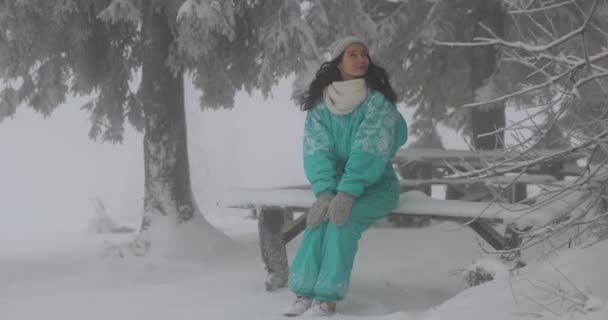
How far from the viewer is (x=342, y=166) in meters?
4.68

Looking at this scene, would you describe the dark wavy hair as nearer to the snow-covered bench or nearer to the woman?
the woman

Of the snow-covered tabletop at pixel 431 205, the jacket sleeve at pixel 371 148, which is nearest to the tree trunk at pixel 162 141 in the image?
the snow-covered tabletop at pixel 431 205

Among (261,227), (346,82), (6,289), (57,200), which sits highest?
(346,82)

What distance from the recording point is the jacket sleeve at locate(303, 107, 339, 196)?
4473 mm

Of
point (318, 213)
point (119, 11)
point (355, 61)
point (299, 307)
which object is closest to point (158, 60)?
point (119, 11)

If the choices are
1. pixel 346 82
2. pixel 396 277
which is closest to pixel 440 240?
pixel 396 277

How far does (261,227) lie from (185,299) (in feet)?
2.61

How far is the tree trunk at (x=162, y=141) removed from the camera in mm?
7496

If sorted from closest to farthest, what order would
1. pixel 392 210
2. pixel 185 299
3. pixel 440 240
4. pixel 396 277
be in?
pixel 392 210 → pixel 185 299 → pixel 396 277 → pixel 440 240

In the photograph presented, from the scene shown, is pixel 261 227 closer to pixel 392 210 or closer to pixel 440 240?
pixel 392 210

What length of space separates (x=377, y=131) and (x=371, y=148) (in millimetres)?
143

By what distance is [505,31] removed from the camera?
30.7ft

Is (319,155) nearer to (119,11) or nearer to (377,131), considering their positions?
(377,131)

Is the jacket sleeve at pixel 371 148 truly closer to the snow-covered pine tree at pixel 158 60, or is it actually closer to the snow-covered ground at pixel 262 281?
the snow-covered ground at pixel 262 281
